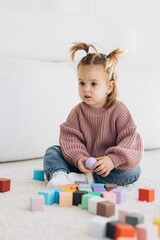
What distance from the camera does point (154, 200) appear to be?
40.8 inches

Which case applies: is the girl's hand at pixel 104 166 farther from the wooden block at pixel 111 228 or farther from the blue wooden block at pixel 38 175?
the wooden block at pixel 111 228

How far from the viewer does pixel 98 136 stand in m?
1.29

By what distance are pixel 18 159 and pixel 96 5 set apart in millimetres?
1584

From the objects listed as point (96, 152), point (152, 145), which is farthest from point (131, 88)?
point (96, 152)

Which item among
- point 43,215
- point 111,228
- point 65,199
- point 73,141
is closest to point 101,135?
point 73,141

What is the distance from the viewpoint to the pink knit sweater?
1.22 metres

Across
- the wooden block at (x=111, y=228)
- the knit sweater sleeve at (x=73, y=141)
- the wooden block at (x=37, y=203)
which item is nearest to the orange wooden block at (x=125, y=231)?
the wooden block at (x=111, y=228)

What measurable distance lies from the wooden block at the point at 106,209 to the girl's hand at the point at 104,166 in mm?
295

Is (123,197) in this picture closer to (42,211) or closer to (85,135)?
(42,211)

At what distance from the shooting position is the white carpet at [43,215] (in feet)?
2.43

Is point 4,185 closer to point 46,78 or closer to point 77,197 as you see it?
point 77,197

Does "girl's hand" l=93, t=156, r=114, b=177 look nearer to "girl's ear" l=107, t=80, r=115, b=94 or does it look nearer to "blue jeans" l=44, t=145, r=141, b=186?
"blue jeans" l=44, t=145, r=141, b=186

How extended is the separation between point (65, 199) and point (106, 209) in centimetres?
16

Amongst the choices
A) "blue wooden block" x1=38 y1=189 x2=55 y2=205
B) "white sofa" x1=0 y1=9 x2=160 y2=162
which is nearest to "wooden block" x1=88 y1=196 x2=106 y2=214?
"blue wooden block" x1=38 y1=189 x2=55 y2=205
